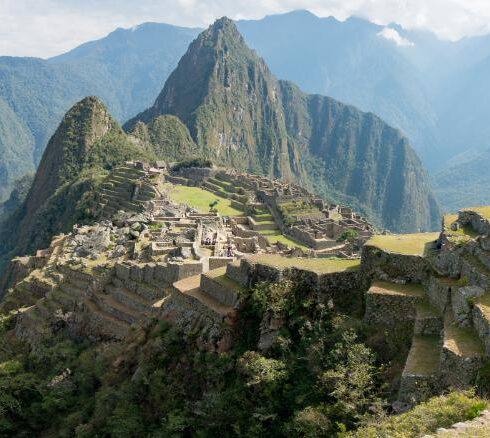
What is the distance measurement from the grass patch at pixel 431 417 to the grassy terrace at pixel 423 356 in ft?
4.05

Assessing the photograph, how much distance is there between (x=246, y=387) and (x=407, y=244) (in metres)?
5.87

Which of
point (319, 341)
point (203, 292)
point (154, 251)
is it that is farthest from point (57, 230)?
point (319, 341)

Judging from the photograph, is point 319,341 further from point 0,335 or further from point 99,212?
point 99,212

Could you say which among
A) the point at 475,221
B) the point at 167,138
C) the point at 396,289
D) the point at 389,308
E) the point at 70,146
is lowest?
the point at 389,308

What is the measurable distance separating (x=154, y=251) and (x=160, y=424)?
41.3ft

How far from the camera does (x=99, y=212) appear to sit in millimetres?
68438

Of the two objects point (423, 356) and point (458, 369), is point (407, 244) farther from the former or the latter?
point (458, 369)

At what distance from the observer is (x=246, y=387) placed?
14.6 m

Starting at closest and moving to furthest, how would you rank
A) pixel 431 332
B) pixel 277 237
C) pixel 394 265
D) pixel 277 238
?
pixel 431 332 → pixel 394 265 → pixel 277 238 → pixel 277 237

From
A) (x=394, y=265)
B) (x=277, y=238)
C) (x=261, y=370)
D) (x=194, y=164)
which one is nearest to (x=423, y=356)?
(x=394, y=265)

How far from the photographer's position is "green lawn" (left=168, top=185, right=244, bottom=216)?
6769 cm

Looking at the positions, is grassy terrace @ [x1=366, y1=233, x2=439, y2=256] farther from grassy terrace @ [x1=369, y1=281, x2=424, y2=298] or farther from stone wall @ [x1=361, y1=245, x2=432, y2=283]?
grassy terrace @ [x1=369, y1=281, x2=424, y2=298]

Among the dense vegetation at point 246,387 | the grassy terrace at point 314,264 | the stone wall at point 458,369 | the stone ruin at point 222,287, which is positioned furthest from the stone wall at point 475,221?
the stone wall at point 458,369

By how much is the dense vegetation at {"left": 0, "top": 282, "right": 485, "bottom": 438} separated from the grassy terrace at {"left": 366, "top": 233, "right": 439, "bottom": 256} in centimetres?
181
